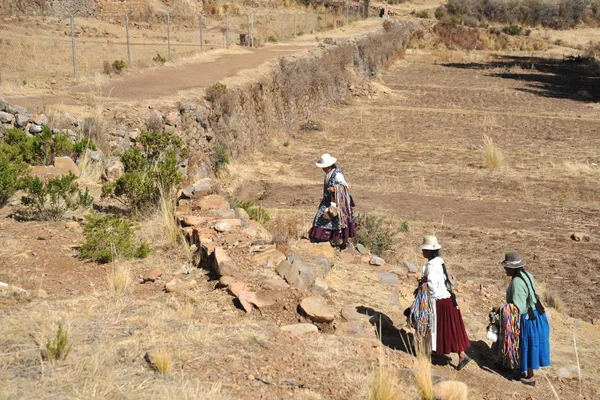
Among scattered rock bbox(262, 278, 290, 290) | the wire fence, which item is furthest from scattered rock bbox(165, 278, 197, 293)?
the wire fence

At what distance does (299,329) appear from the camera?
20.5 ft

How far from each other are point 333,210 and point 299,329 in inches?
128

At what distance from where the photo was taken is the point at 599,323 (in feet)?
29.5

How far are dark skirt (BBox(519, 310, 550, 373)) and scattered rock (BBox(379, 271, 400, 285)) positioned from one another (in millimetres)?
2181

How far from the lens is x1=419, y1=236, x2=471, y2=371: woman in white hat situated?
258 inches

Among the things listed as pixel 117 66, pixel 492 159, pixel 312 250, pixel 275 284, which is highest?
pixel 117 66

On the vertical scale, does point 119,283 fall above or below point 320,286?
above

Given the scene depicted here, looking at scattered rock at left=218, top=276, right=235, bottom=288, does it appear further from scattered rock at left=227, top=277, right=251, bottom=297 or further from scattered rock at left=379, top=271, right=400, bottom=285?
scattered rock at left=379, top=271, right=400, bottom=285

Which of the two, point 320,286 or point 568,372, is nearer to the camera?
point 568,372

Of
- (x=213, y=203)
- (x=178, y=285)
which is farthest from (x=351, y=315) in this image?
(x=213, y=203)

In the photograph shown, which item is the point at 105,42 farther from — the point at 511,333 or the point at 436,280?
the point at 511,333

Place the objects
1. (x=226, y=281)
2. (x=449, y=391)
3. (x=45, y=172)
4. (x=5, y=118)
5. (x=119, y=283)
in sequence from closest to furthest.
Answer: (x=449, y=391) → (x=119, y=283) → (x=226, y=281) → (x=45, y=172) → (x=5, y=118)

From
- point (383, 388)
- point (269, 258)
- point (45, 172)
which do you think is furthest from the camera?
point (45, 172)

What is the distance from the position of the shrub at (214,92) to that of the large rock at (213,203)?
7.36m
